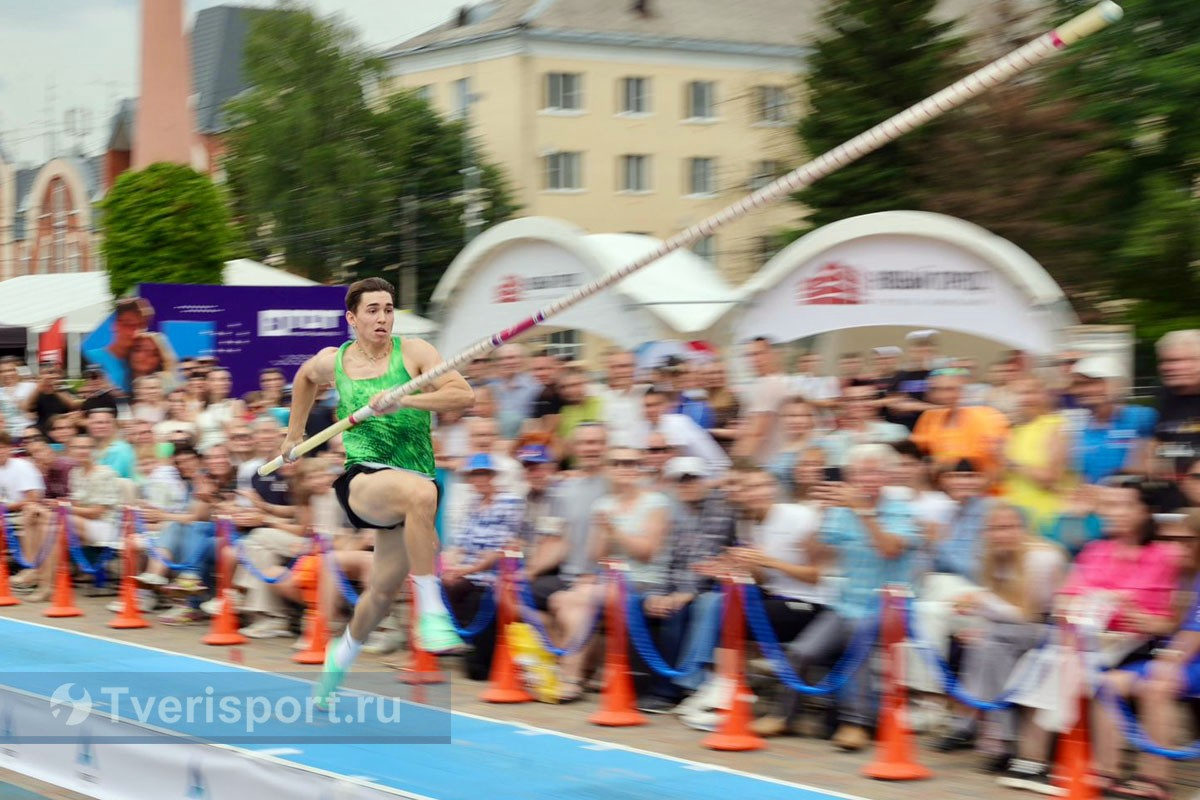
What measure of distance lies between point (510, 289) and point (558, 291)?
2.00 feet

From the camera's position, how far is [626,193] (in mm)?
56281

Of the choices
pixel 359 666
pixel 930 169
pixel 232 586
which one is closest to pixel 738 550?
pixel 359 666

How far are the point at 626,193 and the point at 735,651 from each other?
1903 inches

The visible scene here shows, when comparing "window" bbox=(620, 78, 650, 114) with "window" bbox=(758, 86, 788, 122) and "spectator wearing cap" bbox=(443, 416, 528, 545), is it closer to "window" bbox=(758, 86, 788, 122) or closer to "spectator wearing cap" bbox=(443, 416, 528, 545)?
"window" bbox=(758, 86, 788, 122)

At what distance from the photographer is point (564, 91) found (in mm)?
55156

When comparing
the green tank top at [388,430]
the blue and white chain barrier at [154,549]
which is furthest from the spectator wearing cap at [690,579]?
the blue and white chain barrier at [154,549]

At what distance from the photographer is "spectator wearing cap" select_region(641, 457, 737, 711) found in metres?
8.99

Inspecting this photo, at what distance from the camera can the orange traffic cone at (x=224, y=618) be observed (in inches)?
480

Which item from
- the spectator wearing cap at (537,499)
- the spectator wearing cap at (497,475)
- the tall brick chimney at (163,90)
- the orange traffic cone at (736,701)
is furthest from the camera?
the tall brick chimney at (163,90)

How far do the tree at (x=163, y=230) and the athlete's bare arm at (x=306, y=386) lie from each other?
25.1 metres

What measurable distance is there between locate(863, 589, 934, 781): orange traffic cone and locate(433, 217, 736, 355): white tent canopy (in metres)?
7.29

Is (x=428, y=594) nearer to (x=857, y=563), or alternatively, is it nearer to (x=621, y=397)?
(x=857, y=563)

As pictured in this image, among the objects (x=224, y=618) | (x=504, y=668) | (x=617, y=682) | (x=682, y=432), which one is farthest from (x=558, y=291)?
(x=617, y=682)

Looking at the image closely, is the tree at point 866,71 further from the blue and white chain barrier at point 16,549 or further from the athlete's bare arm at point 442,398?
the athlete's bare arm at point 442,398
